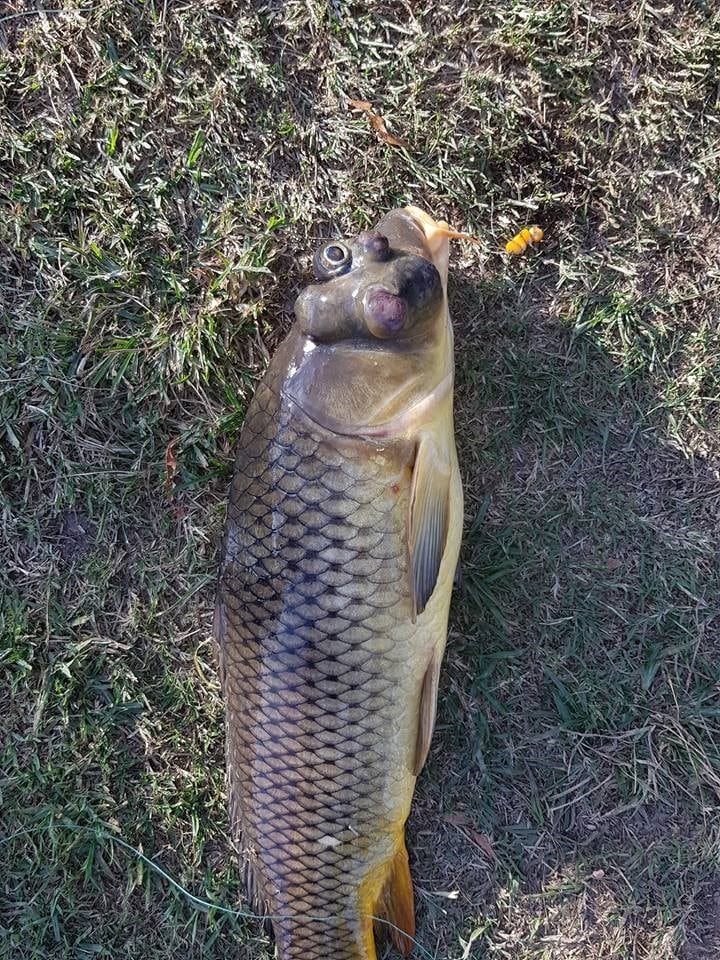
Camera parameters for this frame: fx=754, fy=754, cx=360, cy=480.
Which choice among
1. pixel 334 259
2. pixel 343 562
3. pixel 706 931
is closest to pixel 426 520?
pixel 343 562

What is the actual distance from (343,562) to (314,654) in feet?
0.80

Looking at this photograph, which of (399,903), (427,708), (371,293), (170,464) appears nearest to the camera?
(371,293)

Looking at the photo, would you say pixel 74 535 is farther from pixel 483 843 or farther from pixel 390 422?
pixel 483 843

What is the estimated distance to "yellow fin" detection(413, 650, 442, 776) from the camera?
197 cm

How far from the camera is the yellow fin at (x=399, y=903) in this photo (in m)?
2.17

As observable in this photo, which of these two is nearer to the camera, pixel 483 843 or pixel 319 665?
pixel 319 665

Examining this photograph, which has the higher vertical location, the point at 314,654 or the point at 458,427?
the point at 458,427

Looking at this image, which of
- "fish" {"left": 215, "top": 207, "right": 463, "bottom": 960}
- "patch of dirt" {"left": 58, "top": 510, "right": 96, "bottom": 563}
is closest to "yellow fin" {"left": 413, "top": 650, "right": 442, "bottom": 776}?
"fish" {"left": 215, "top": 207, "right": 463, "bottom": 960}

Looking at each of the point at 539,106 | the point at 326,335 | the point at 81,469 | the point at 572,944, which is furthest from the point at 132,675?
the point at 539,106

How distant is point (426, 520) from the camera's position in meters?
1.82

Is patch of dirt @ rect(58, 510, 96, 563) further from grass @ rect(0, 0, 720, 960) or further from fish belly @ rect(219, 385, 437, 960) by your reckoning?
fish belly @ rect(219, 385, 437, 960)

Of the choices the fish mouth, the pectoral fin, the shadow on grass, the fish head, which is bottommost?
the shadow on grass

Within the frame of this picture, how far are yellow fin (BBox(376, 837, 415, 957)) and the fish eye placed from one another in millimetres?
1585

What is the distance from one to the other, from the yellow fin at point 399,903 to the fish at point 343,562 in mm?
159
